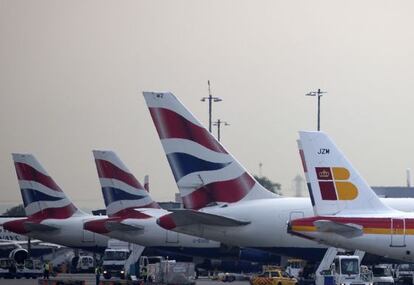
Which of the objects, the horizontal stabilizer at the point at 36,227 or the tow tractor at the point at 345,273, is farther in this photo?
the horizontal stabilizer at the point at 36,227

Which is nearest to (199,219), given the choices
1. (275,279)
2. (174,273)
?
(174,273)

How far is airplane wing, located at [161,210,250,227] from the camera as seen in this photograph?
6456 cm

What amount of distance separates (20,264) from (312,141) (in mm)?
46888

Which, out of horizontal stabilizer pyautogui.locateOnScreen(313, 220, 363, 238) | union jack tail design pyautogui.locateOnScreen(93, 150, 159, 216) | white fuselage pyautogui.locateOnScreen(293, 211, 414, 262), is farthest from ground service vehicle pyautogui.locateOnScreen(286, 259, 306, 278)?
horizontal stabilizer pyautogui.locateOnScreen(313, 220, 363, 238)

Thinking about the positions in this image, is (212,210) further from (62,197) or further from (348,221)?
(62,197)

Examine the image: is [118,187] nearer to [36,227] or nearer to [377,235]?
[36,227]

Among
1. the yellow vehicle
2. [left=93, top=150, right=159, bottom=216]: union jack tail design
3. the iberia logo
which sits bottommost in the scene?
the yellow vehicle

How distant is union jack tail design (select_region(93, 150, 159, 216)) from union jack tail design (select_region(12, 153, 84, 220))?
4.97 m

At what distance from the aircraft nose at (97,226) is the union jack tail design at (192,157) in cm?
1566

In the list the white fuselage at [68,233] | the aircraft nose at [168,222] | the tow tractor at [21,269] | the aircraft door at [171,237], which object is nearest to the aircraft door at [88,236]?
the white fuselage at [68,233]

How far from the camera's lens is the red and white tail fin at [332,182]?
203 ft

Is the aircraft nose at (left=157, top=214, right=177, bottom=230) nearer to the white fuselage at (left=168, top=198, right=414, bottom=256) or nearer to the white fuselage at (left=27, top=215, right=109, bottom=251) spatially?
the white fuselage at (left=168, top=198, right=414, bottom=256)

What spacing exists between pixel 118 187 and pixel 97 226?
219 inches

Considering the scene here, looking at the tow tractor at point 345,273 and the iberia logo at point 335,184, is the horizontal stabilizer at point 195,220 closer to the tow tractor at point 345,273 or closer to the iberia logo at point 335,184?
the tow tractor at point 345,273
